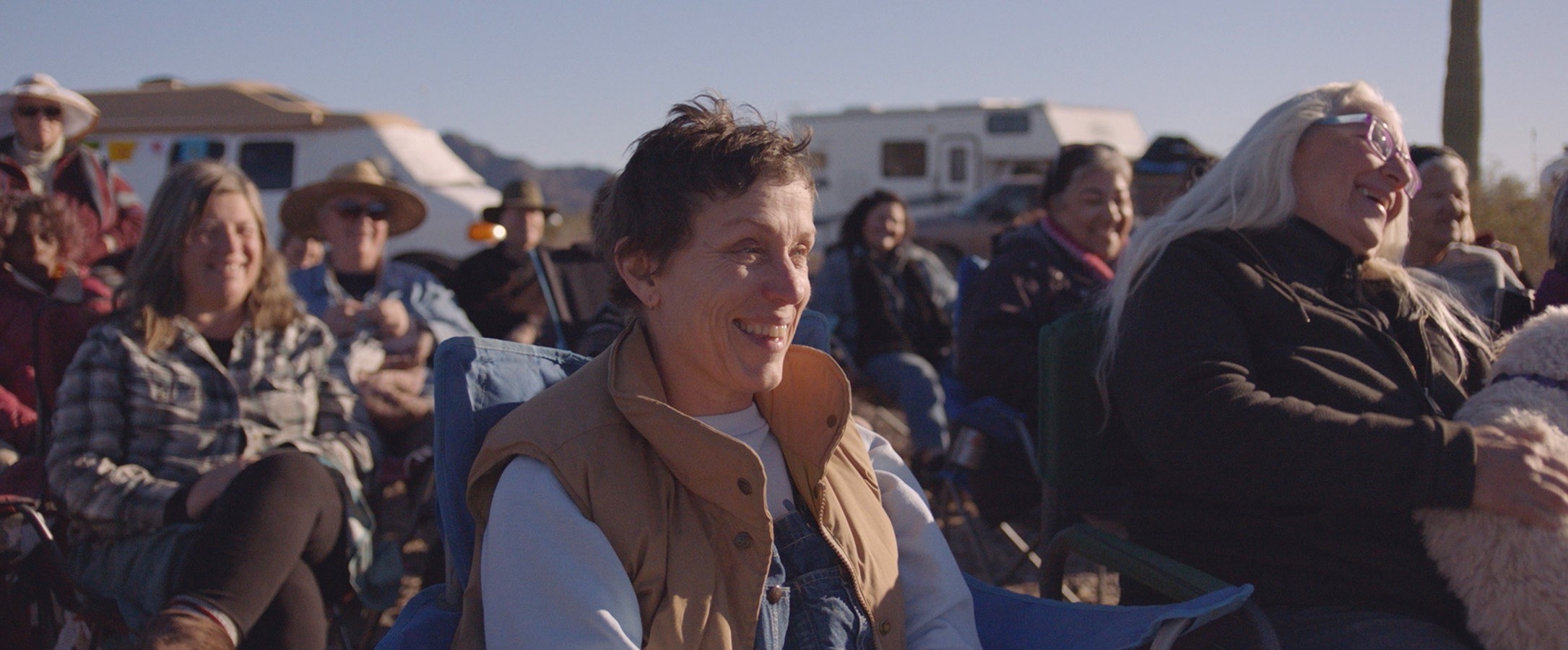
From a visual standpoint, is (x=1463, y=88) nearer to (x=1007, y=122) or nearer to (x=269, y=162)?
(x=1007, y=122)

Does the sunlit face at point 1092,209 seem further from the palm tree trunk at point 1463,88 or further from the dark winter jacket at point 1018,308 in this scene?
the palm tree trunk at point 1463,88

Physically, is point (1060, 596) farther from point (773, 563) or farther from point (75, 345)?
point (75, 345)

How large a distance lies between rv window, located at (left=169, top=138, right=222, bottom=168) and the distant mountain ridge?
155ft

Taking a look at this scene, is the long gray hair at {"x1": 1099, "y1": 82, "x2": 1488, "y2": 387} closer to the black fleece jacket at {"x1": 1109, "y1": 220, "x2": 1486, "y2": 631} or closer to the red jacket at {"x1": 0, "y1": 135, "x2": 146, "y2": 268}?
the black fleece jacket at {"x1": 1109, "y1": 220, "x2": 1486, "y2": 631}

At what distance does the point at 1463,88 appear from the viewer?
8875 mm

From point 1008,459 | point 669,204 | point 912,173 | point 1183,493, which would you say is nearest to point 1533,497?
point 1183,493

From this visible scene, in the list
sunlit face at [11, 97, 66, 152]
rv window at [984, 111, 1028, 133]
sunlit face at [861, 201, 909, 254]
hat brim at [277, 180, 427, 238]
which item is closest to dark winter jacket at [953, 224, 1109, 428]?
sunlit face at [861, 201, 909, 254]

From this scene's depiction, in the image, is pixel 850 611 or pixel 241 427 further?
pixel 241 427

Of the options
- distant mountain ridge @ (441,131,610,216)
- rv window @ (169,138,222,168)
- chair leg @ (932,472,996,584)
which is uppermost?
Result: rv window @ (169,138,222,168)

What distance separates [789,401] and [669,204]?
0.40m

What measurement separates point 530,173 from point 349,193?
64.0 meters

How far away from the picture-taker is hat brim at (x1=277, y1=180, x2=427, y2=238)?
491cm

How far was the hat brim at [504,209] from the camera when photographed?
6.10 metres

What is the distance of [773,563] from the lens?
1.70 m
